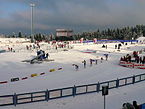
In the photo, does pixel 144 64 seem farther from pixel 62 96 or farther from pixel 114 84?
pixel 62 96

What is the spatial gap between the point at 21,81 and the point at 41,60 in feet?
47.5

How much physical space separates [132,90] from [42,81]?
8678 mm

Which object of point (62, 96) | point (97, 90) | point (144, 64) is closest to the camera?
point (62, 96)

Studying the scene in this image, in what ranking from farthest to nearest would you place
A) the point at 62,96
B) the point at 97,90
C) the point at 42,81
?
the point at 42,81, the point at 97,90, the point at 62,96

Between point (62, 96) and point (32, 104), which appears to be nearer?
point (32, 104)

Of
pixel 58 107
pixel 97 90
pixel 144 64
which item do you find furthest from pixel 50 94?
pixel 144 64

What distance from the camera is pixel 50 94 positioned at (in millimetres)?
13062

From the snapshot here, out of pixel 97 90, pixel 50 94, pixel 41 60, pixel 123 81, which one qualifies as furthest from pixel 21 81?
pixel 41 60

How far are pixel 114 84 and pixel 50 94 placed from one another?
5664 millimetres

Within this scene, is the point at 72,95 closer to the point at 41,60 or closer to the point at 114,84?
the point at 114,84

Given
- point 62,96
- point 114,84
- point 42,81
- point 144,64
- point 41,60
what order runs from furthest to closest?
1. point 41,60
2. point 144,64
3. point 42,81
4. point 114,84
5. point 62,96

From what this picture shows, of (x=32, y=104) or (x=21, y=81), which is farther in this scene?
(x=21, y=81)

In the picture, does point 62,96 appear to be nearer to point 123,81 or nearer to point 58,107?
point 58,107

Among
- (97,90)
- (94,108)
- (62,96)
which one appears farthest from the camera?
(97,90)
